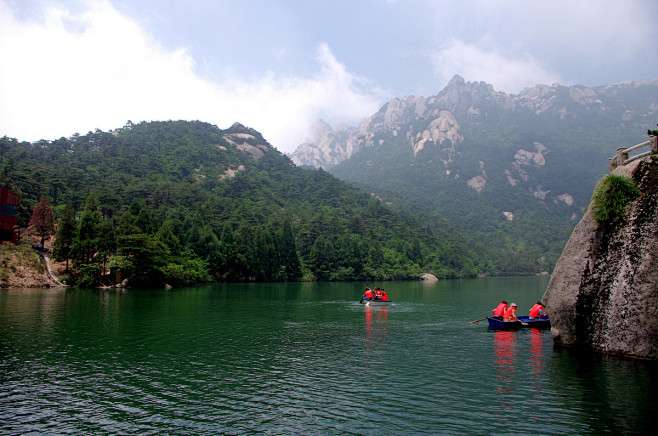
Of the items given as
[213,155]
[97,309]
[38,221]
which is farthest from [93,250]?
[213,155]

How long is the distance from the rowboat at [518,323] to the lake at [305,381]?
147cm

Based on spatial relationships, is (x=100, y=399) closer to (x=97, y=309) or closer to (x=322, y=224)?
(x=97, y=309)

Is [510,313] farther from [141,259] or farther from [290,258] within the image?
[290,258]

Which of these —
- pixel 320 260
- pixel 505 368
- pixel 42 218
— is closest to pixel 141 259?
pixel 42 218

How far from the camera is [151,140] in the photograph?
178 metres

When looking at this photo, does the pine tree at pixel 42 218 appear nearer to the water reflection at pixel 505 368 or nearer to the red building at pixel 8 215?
the red building at pixel 8 215

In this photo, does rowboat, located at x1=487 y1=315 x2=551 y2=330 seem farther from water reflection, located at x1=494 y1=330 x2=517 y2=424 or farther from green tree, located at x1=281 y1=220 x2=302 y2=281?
green tree, located at x1=281 y1=220 x2=302 y2=281

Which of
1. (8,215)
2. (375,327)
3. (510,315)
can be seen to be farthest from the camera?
(8,215)

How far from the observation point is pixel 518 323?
103 feet

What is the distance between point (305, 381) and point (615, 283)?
14.8 metres

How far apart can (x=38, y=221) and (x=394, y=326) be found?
70.1 meters

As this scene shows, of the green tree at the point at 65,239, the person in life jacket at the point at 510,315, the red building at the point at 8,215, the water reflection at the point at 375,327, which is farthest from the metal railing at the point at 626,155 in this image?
the red building at the point at 8,215

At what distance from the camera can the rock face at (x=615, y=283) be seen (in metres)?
18.4

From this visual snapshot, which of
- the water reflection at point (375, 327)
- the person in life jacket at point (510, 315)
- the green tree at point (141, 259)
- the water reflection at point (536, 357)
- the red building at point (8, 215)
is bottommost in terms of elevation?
the water reflection at point (375, 327)
